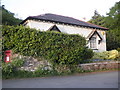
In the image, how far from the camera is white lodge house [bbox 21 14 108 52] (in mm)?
14250

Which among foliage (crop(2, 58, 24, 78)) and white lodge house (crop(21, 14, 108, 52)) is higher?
white lodge house (crop(21, 14, 108, 52))

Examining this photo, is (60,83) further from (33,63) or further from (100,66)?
(100,66)

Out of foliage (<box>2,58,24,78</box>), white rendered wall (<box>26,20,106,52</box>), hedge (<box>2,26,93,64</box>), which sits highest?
white rendered wall (<box>26,20,106,52</box>)

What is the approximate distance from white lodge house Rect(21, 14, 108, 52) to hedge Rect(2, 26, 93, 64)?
13.6ft

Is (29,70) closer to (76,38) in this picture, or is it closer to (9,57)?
(9,57)

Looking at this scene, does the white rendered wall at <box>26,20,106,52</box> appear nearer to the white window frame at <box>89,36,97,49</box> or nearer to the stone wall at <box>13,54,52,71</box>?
the white window frame at <box>89,36,97,49</box>

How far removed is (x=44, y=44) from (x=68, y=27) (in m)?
8.53

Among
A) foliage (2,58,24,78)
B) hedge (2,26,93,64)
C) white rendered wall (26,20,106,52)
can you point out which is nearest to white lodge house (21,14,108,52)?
white rendered wall (26,20,106,52)

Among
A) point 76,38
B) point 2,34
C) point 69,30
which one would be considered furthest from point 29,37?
point 69,30

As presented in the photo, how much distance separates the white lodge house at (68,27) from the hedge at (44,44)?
4136mm

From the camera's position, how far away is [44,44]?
8.60 metres

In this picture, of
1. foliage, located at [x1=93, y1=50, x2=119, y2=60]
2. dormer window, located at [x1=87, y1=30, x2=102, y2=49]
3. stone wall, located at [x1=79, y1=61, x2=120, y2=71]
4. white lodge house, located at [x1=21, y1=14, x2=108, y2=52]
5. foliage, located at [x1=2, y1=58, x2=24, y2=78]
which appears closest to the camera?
foliage, located at [x1=2, y1=58, x2=24, y2=78]

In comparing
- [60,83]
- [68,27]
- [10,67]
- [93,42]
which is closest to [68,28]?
[68,27]

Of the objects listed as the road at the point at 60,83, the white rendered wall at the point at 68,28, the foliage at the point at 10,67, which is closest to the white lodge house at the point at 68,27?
the white rendered wall at the point at 68,28
